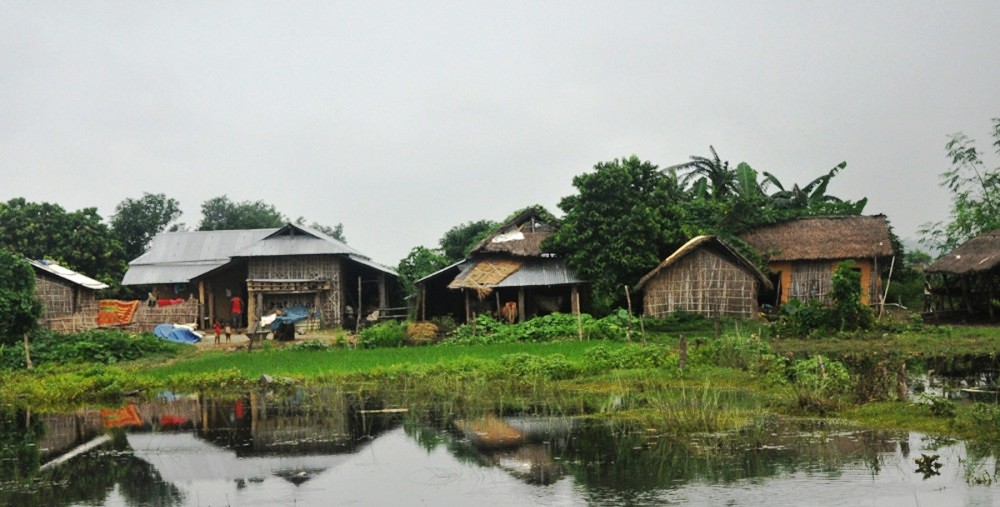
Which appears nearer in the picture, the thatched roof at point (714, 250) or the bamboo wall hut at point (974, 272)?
the bamboo wall hut at point (974, 272)

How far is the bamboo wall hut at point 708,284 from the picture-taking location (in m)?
26.8

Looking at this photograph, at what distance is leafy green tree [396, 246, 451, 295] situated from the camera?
3482 centimetres

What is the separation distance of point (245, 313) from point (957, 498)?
2987cm

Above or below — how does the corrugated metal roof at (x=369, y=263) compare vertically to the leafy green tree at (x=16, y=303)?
above

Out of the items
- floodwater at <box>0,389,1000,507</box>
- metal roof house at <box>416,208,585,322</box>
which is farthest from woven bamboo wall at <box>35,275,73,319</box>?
→ floodwater at <box>0,389,1000,507</box>

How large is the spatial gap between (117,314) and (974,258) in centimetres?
2624

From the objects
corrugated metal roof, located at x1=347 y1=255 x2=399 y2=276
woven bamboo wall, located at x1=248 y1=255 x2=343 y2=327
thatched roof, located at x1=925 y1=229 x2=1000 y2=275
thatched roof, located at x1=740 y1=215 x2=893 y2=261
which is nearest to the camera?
thatched roof, located at x1=925 y1=229 x2=1000 y2=275

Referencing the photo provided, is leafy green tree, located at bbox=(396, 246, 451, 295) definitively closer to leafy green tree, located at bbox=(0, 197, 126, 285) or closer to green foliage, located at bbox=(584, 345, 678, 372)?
leafy green tree, located at bbox=(0, 197, 126, 285)

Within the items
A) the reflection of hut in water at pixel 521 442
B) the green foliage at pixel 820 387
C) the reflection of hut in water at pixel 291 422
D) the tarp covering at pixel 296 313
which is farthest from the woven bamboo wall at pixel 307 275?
the green foliage at pixel 820 387

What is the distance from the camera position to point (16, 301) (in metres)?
22.2

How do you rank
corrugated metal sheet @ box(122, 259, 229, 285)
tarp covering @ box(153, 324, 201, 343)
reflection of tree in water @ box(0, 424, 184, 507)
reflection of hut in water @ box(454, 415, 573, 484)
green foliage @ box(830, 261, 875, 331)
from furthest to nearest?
corrugated metal sheet @ box(122, 259, 229, 285)
tarp covering @ box(153, 324, 201, 343)
green foliage @ box(830, 261, 875, 331)
reflection of hut in water @ box(454, 415, 573, 484)
reflection of tree in water @ box(0, 424, 184, 507)

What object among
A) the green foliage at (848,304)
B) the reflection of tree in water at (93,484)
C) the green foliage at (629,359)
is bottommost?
the reflection of tree in water at (93,484)

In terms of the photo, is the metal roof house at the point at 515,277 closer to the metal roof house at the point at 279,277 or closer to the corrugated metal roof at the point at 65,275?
the metal roof house at the point at 279,277

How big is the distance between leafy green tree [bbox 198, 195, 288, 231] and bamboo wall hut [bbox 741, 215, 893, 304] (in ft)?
90.3
